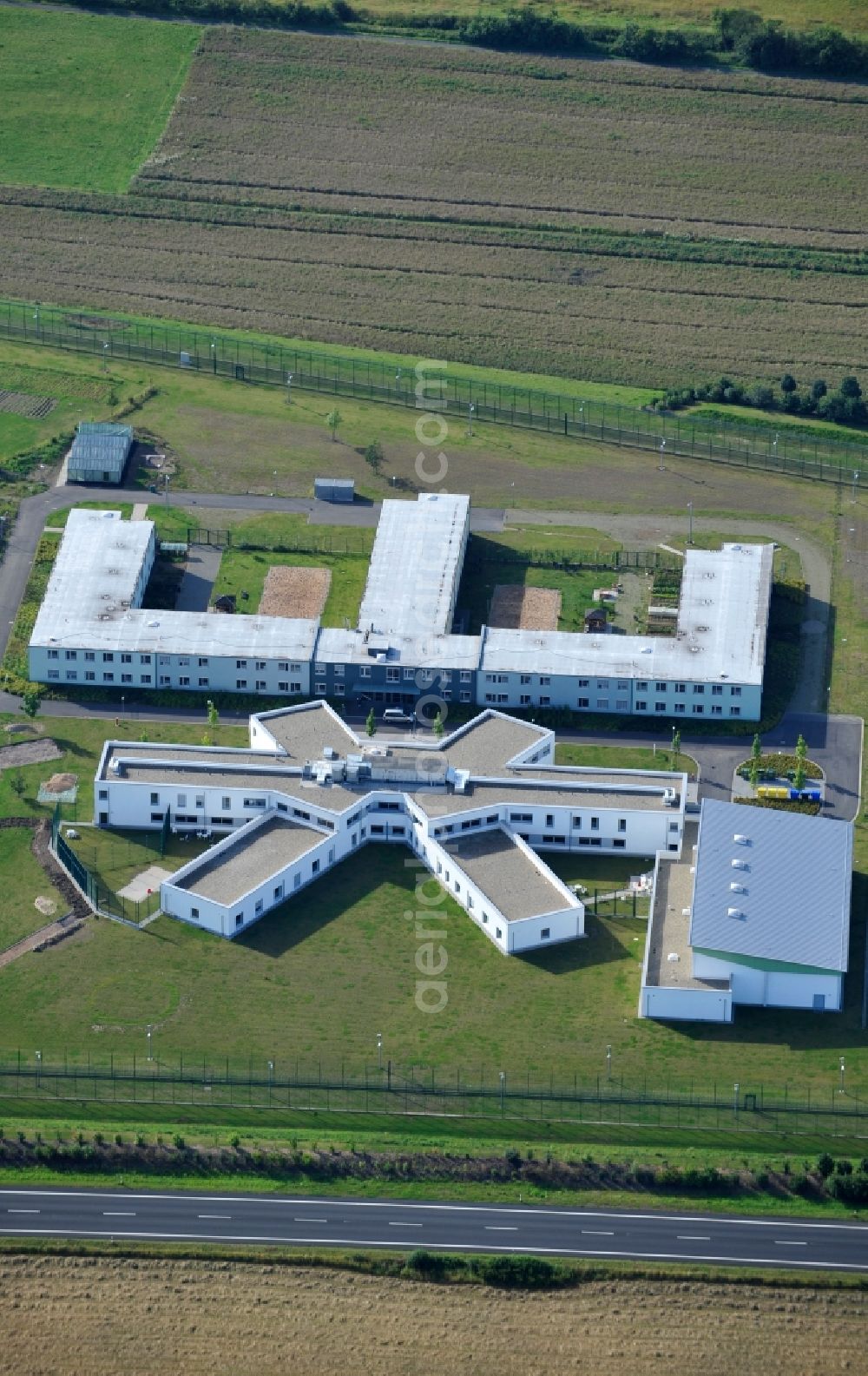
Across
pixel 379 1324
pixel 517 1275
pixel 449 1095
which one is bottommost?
pixel 379 1324

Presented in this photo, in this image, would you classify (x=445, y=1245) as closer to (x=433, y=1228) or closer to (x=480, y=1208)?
(x=433, y=1228)

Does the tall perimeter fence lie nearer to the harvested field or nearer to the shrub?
the shrub

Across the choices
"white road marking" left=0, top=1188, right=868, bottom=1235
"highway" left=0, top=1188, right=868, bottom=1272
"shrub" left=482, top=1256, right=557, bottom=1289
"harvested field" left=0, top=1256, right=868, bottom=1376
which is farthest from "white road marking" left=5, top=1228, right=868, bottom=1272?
"white road marking" left=0, top=1188, right=868, bottom=1235

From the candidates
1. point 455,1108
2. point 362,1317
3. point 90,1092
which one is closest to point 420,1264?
point 362,1317

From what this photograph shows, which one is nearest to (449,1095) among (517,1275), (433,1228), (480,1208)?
(480,1208)

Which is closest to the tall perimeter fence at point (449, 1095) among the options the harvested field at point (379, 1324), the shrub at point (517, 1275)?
the shrub at point (517, 1275)
